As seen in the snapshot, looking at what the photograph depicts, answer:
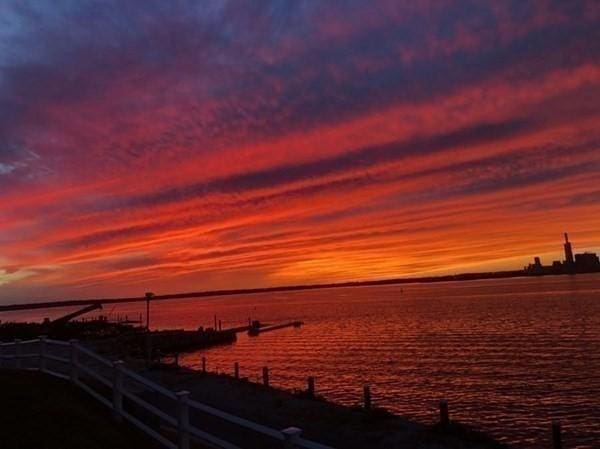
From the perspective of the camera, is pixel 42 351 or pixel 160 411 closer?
pixel 160 411

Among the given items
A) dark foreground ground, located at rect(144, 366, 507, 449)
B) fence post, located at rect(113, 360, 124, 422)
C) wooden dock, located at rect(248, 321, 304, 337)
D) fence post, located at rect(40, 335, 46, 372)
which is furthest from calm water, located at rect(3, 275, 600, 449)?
fence post, located at rect(40, 335, 46, 372)

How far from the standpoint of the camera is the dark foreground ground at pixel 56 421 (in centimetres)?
939

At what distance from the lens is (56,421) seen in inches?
408

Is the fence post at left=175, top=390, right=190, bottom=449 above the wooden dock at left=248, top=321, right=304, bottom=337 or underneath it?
above

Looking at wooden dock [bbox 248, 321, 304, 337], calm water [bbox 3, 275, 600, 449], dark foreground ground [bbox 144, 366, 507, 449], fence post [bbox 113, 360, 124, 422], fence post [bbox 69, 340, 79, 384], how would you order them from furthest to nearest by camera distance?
wooden dock [bbox 248, 321, 304, 337] < calm water [bbox 3, 275, 600, 449] < dark foreground ground [bbox 144, 366, 507, 449] < fence post [bbox 69, 340, 79, 384] < fence post [bbox 113, 360, 124, 422]

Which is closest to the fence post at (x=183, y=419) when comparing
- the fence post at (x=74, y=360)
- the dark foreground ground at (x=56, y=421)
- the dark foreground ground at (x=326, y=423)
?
the dark foreground ground at (x=56, y=421)

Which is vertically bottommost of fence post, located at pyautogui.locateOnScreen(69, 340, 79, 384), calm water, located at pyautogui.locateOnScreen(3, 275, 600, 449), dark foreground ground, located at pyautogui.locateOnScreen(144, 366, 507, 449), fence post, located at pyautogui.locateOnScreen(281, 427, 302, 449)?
calm water, located at pyautogui.locateOnScreen(3, 275, 600, 449)

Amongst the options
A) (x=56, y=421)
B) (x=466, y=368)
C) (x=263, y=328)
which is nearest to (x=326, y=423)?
(x=56, y=421)

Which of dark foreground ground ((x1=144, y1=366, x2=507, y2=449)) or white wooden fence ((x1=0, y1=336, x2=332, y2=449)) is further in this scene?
dark foreground ground ((x1=144, y1=366, x2=507, y2=449))

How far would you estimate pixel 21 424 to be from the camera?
10.1 meters

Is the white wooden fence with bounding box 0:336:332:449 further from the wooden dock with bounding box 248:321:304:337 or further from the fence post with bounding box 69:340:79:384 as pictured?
the wooden dock with bounding box 248:321:304:337

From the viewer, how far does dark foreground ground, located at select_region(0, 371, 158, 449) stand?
30.8 ft

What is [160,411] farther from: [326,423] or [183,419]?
[326,423]

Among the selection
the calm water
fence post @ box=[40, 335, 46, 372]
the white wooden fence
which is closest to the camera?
the white wooden fence
